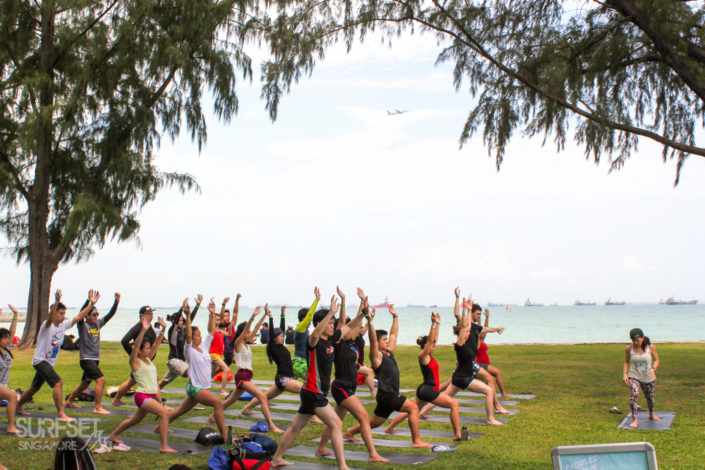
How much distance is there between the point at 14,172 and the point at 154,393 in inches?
761

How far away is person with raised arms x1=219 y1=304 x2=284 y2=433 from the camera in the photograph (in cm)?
970

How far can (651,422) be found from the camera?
10.1 metres

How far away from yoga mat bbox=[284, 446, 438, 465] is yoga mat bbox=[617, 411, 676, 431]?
360cm

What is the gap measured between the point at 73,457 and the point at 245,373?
15.0 ft

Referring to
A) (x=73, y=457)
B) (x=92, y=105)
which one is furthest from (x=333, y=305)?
(x=92, y=105)

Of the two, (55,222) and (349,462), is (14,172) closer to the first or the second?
(55,222)

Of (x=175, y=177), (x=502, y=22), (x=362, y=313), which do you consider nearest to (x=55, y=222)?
(x=175, y=177)

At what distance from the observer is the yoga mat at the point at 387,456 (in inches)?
307

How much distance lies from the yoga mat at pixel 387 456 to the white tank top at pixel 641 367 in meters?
4.13

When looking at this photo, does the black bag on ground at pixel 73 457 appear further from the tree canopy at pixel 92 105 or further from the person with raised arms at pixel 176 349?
the tree canopy at pixel 92 105

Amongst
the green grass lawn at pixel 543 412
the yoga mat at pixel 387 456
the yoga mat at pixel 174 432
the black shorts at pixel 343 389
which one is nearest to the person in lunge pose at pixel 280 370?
the green grass lawn at pixel 543 412

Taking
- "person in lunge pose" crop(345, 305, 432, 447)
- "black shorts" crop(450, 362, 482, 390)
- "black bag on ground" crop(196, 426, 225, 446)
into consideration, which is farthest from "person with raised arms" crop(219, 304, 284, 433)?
"black shorts" crop(450, 362, 482, 390)

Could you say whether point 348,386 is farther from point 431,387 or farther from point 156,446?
point 156,446

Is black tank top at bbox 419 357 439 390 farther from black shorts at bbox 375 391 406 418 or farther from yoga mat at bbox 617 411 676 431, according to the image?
yoga mat at bbox 617 411 676 431
